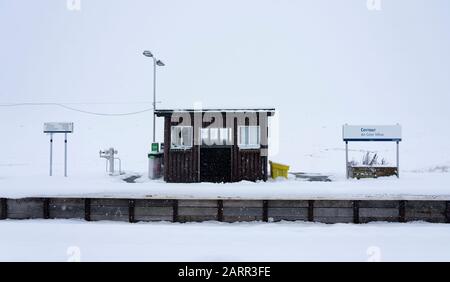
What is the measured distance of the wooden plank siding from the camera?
16.2 meters

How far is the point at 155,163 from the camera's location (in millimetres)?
17359

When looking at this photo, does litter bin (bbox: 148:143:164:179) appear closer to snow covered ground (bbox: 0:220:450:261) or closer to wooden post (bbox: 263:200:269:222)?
snow covered ground (bbox: 0:220:450:261)

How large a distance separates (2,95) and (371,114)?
103 metres

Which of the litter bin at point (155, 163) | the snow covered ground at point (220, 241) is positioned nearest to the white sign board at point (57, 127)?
Result: the litter bin at point (155, 163)

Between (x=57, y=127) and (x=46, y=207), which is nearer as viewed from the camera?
(x=46, y=207)

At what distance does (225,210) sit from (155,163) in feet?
21.1

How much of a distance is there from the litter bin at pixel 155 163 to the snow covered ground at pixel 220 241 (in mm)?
5317

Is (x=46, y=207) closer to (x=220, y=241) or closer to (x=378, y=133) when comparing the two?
(x=220, y=241)

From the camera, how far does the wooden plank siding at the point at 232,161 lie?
1620 centimetres

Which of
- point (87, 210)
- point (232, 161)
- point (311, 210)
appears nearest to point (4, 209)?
point (87, 210)
